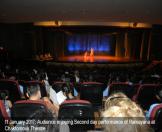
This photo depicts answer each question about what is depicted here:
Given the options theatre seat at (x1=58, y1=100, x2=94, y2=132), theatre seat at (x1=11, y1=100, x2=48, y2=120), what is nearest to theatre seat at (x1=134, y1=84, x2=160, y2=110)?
theatre seat at (x1=58, y1=100, x2=94, y2=132)

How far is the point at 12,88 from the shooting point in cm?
568

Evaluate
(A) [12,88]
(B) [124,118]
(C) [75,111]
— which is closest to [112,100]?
(B) [124,118]

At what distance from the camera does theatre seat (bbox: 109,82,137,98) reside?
5.95 meters

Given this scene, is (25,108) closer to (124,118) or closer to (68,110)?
(68,110)

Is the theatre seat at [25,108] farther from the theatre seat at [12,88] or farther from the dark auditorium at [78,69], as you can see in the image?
the theatre seat at [12,88]

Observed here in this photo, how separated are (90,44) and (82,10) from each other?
10.7m

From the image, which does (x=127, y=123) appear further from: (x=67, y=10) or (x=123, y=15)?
(x=123, y=15)

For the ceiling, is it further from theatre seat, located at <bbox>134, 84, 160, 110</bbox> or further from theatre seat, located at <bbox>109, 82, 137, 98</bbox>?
theatre seat, located at <bbox>134, 84, 160, 110</bbox>

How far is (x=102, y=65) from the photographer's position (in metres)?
14.3

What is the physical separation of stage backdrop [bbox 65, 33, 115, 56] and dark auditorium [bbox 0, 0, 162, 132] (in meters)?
0.07

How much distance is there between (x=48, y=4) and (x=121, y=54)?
10309 mm

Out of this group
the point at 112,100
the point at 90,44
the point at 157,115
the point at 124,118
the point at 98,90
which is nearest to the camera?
the point at 124,118

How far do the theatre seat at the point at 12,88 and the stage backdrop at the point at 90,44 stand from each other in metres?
13.4

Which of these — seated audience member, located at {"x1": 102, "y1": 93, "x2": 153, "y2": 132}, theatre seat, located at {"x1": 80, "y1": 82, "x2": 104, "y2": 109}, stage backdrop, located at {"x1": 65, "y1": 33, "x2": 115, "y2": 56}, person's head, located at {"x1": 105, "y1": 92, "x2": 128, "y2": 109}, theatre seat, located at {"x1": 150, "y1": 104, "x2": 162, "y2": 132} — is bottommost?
stage backdrop, located at {"x1": 65, "y1": 33, "x2": 115, "y2": 56}
